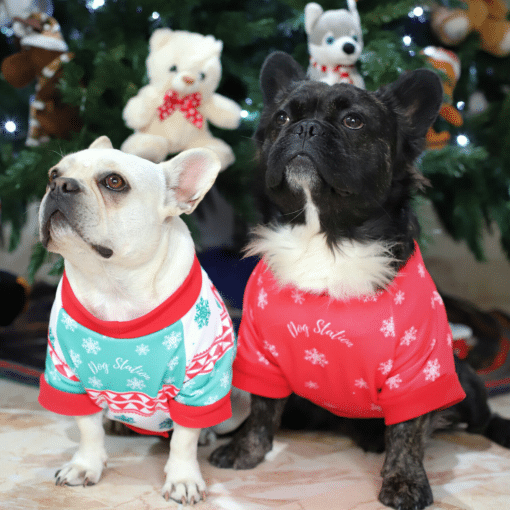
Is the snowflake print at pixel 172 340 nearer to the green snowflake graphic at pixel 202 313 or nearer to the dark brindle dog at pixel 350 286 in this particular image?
the green snowflake graphic at pixel 202 313

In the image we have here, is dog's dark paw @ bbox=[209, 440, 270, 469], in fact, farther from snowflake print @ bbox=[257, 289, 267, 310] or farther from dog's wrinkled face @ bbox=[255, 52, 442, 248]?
dog's wrinkled face @ bbox=[255, 52, 442, 248]

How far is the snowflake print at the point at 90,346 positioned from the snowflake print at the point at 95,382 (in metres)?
0.07

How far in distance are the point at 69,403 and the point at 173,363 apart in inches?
12.2

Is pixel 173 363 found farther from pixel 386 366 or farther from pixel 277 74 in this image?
pixel 277 74

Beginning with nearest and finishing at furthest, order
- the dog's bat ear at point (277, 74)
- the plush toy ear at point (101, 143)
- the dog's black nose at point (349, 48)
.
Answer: the plush toy ear at point (101, 143), the dog's bat ear at point (277, 74), the dog's black nose at point (349, 48)

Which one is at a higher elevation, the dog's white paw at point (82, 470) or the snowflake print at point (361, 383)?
the snowflake print at point (361, 383)

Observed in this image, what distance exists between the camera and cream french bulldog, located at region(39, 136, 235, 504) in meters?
1.35

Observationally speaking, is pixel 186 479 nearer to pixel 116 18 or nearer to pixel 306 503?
pixel 306 503

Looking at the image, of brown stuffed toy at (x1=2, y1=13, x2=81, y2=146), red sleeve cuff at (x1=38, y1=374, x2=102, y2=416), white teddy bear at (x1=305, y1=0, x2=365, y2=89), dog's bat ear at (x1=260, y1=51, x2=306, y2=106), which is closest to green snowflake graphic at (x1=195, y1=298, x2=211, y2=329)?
red sleeve cuff at (x1=38, y1=374, x2=102, y2=416)

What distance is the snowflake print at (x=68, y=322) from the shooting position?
142 centimetres

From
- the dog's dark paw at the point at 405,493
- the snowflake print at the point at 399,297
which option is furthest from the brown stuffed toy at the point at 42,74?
the dog's dark paw at the point at 405,493

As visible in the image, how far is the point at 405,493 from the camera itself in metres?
1.48

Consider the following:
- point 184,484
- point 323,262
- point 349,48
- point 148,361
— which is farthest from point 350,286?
point 349,48

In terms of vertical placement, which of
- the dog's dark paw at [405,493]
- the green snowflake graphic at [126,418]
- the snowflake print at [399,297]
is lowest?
the dog's dark paw at [405,493]
